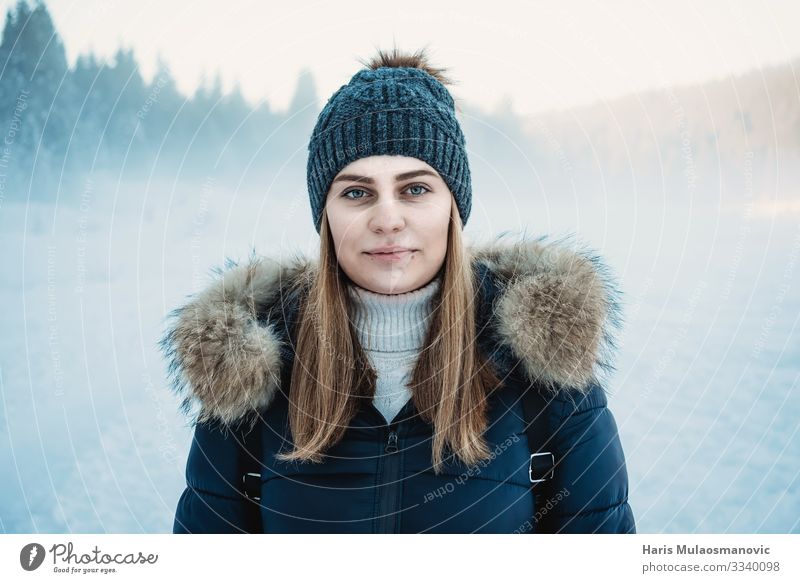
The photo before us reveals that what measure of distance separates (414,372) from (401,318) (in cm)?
11

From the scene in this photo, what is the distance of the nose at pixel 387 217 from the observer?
982 millimetres

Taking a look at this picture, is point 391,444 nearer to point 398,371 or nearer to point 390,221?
point 398,371

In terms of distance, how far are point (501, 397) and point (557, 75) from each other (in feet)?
2.79

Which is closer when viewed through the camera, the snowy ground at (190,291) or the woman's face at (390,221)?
the woman's face at (390,221)

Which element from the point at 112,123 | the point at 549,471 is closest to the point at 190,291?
the point at 112,123

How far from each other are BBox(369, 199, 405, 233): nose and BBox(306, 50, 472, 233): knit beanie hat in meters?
0.11

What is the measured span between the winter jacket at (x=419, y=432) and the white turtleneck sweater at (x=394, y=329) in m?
0.07

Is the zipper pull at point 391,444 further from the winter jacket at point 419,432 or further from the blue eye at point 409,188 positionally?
the blue eye at point 409,188

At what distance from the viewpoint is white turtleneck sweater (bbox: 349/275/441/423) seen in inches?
41.8

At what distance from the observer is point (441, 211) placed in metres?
1.04

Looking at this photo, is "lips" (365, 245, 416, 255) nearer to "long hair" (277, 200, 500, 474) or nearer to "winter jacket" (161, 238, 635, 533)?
"long hair" (277, 200, 500, 474)

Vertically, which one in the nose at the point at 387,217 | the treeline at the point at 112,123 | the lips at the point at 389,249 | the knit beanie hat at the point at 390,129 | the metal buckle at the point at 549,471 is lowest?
the metal buckle at the point at 549,471
